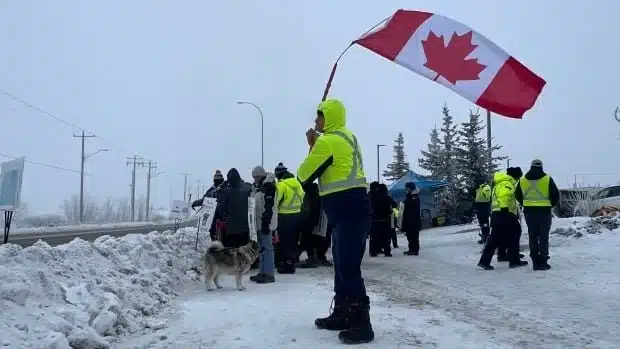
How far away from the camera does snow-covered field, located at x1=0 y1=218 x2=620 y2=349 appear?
17.8ft

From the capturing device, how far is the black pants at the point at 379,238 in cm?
1648

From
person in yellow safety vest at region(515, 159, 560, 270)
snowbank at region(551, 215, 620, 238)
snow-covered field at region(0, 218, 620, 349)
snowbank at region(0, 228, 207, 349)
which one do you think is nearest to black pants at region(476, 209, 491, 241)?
snowbank at region(551, 215, 620, 238)

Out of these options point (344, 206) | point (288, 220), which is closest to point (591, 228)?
point (288, 220)

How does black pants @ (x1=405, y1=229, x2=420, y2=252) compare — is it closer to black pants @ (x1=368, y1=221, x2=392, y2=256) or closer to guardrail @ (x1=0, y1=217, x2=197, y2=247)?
black pants @ (x1=368, y1=221, x2=392, y2=256)

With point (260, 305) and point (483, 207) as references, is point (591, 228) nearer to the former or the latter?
point (483, 207)

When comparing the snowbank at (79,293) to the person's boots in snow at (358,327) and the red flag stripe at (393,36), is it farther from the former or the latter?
the red flag stripe at (393,36)

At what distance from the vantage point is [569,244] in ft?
48.1

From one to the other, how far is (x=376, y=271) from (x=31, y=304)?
7.51 metres

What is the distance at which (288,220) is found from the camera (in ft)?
39.2

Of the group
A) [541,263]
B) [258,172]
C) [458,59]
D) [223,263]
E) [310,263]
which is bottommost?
[310,263]

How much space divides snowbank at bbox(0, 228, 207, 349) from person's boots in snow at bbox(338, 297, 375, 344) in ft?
6.95

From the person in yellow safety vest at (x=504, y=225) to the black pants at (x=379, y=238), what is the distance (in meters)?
4.34

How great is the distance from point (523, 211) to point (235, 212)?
5671mm

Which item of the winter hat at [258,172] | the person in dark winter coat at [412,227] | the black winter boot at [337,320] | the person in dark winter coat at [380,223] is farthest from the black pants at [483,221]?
the black winter boot at [337,320]
